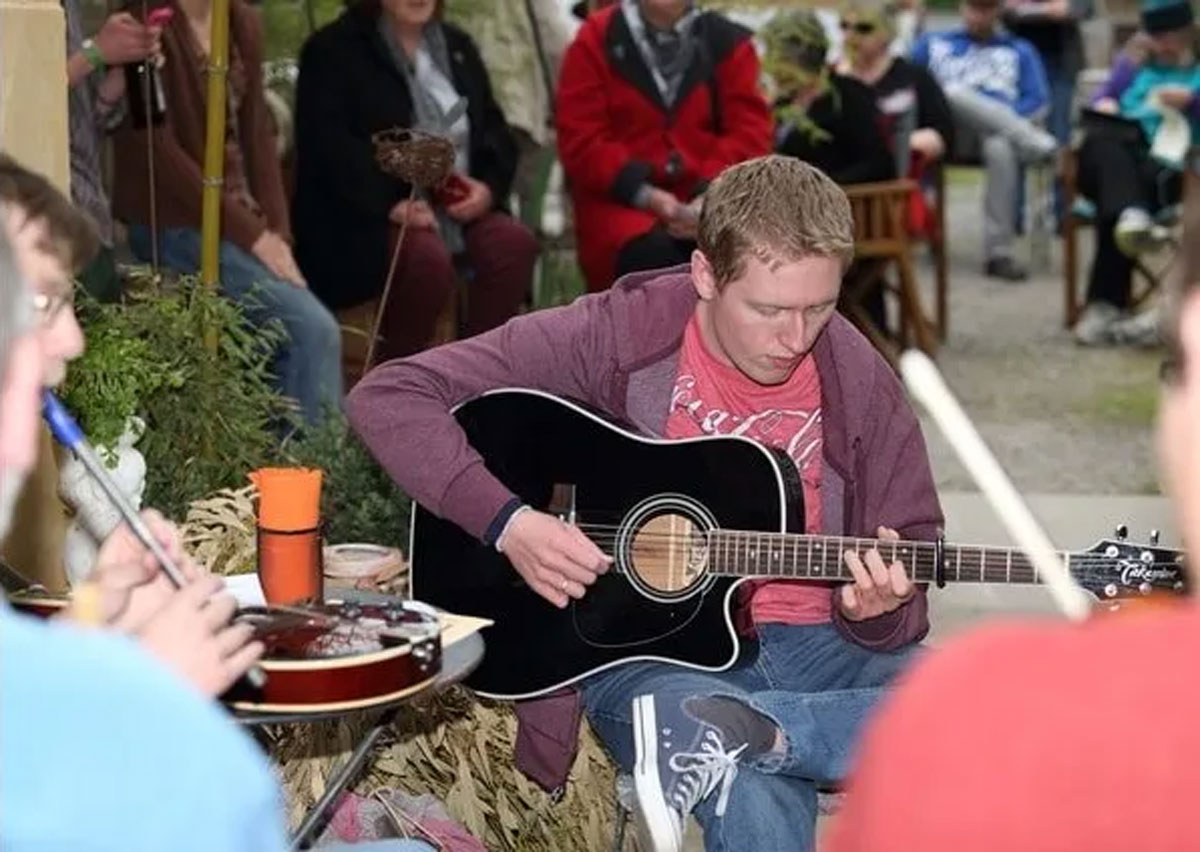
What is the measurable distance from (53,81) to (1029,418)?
5.01 m

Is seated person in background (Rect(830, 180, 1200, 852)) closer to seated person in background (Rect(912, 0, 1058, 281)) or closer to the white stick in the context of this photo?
the white stick

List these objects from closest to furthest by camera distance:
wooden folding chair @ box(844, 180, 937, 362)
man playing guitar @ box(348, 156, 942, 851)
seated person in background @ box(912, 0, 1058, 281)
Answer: man playing guitar @ box(348, 156, 942, 851) < wooden folding chair @ box(844, 180, 937, 362) < seated person in background @ box(912, 0, 1058, 281)

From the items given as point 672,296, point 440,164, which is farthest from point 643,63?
point 672,296

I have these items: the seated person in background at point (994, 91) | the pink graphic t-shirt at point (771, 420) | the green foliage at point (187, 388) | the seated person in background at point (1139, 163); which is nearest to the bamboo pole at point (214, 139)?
the green foliage at point (187, 388)

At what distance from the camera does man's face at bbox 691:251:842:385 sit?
3331mm

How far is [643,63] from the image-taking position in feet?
21.2

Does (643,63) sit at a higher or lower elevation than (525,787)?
higher

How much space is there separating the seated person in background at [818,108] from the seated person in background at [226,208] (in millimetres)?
3062

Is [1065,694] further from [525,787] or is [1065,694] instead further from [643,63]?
[643,63]

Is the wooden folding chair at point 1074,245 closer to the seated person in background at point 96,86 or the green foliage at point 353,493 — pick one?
the seated person in background at point 96,86

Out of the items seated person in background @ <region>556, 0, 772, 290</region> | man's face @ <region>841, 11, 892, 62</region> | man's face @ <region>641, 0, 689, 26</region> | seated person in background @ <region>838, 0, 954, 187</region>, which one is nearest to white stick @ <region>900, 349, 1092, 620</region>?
seated person in background @ <region>556, 0, 772, 290</region>

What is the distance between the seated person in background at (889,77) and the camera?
9539 mm

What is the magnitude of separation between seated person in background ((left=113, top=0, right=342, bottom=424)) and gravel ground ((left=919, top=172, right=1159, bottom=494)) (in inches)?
89.2

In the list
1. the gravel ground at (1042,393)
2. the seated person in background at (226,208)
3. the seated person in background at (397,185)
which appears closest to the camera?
the seated person in background at (226,208)
